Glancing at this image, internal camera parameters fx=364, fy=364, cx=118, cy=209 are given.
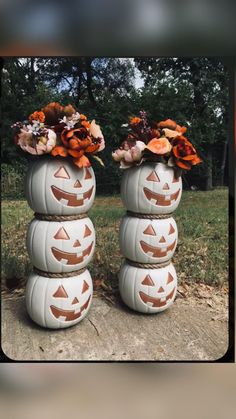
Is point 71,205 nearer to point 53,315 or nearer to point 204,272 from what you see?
point 53,315

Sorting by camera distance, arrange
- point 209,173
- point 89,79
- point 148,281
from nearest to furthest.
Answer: point 148,281 → point 89,79 → point 209,173

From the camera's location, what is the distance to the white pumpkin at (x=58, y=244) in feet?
4.07

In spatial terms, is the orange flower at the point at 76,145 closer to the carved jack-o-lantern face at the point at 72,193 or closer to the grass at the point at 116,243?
the carved jack-o-lantern face at the point at 72,193

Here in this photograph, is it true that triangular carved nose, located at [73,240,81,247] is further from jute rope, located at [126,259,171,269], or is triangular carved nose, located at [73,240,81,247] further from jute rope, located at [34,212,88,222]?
jute rope, located at [126,259,171,269]

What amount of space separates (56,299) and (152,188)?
523 millimetres

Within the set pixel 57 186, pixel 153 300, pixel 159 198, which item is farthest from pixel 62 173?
pixel 153 300

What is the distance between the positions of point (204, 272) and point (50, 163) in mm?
1065

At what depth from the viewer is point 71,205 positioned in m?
1.23

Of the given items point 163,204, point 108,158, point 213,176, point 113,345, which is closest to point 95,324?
point 113,345

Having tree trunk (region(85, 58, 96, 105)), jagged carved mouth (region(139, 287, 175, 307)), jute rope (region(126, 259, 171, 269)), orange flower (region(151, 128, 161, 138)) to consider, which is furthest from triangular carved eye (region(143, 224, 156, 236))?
tree trunk (region(85, 58, 96, 105))

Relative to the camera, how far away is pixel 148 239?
53.8 inches

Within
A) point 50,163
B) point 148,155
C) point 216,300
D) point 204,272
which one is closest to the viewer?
point 50,163

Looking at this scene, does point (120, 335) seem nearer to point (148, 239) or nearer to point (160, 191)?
point (148, 239)

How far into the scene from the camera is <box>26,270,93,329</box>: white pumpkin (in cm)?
128
